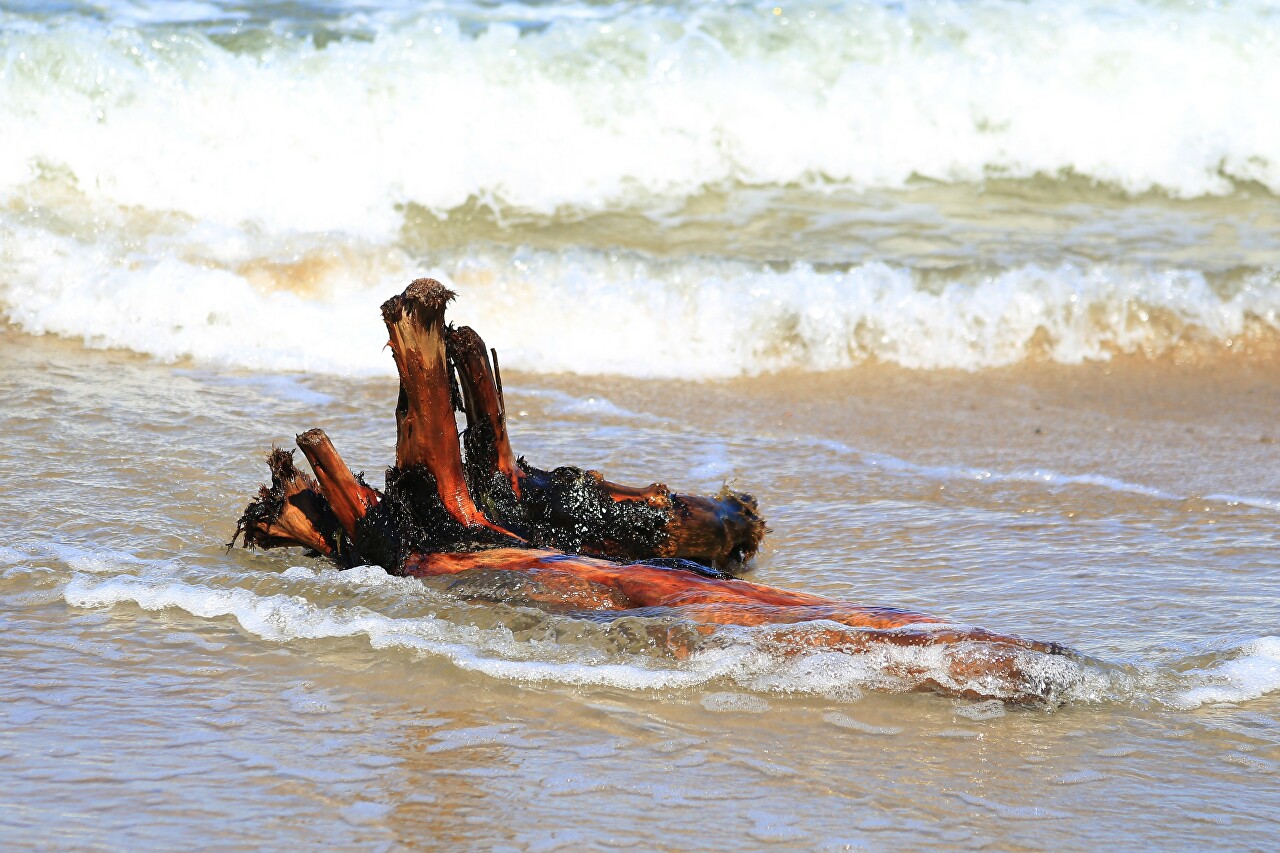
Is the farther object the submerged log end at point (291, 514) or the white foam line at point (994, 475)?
the white foam line at point (994, 475)

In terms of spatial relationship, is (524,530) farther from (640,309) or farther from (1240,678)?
(640,309)

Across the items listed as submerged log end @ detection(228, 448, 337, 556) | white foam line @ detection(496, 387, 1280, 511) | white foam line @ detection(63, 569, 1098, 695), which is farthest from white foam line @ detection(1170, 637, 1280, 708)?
submerged log end @ detection(228, 448, 337, 556)

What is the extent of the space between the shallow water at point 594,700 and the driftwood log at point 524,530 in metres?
0.06

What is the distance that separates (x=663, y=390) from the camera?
→ 559 cm

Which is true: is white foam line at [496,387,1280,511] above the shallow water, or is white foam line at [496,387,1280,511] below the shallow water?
above

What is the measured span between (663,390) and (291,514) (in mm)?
2838

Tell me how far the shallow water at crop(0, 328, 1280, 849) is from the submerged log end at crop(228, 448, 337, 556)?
11 centimetres

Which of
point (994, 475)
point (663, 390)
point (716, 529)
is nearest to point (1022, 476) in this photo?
point (994, 475)

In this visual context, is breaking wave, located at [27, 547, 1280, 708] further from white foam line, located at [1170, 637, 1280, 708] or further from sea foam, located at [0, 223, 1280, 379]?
sea foam, located at [0, 223, 1280, 379]

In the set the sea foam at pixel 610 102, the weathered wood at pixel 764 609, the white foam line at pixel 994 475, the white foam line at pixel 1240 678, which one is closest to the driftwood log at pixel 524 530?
the weathered wood at pixel 764 609

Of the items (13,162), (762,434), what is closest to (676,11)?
(13,162)

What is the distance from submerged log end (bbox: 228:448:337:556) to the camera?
2891mm

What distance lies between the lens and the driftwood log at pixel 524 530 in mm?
2559

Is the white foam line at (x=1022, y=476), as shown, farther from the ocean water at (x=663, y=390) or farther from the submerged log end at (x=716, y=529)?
the submerged log end at (x=716, y=529)
